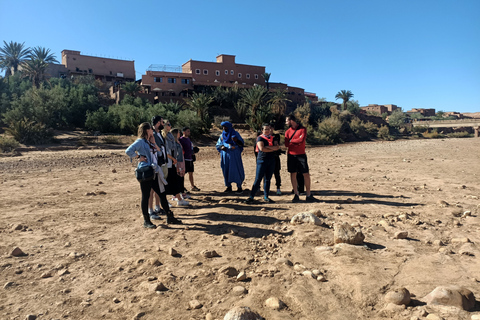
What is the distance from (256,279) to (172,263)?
3.24 ft

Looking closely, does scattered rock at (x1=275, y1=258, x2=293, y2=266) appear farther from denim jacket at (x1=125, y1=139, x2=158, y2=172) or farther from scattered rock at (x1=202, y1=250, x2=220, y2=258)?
denim jacket at (x1=125, y1=139, x2=158, y2=172)

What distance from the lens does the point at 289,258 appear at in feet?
11.8

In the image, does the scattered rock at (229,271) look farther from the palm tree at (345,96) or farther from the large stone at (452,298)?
the palm tree at (345,96)

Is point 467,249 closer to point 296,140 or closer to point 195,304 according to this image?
point 195,304

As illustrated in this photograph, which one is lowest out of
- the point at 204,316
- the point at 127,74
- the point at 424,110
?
the point at 204,316

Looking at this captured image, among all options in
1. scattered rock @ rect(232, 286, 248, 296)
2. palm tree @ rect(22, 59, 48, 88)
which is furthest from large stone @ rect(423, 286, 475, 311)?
palm tree @ rect(22, 59, 48, 88)

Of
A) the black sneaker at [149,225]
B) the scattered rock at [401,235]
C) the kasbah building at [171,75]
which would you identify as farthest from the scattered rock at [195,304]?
the kasbah building at [171,75]

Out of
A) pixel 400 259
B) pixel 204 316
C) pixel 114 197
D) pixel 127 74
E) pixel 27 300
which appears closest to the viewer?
pixel 204 316

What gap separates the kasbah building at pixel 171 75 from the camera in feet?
146

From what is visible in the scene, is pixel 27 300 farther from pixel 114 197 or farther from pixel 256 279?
pixel 114 197

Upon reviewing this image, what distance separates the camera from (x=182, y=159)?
6.57 metres

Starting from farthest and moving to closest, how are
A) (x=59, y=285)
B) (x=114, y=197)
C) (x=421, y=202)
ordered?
(x=114, y=197) < (x=421, y=202) < (x=59, y=285)

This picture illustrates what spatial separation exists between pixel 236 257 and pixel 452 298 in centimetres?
207

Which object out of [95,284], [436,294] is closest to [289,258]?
[436,294]
